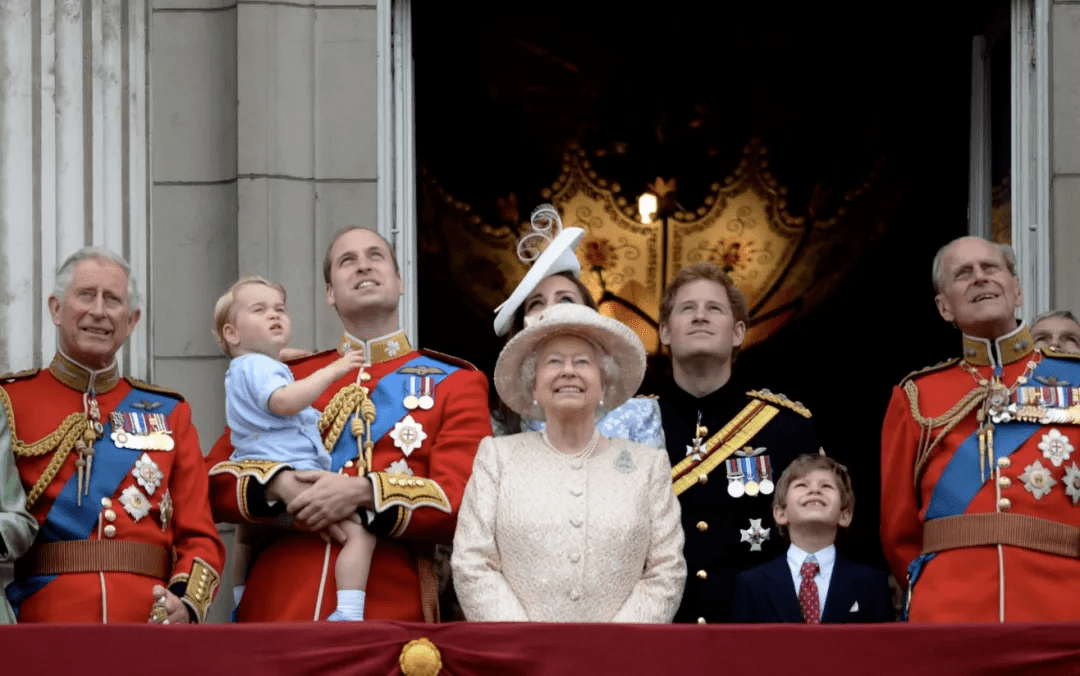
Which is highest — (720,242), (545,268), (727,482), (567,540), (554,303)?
(720,242)

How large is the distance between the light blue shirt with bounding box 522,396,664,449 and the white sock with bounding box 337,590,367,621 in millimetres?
757

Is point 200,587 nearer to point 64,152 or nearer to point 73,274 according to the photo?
point 73,274

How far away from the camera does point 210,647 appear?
5.14 meters

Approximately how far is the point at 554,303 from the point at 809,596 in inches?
45.6

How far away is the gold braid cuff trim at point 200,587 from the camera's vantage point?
582 centimetres

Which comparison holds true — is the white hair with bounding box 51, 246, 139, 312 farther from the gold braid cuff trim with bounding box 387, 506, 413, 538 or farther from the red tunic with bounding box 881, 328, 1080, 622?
the red tunic with bounding box 881, 328, 1080, 622

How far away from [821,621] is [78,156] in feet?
11.1

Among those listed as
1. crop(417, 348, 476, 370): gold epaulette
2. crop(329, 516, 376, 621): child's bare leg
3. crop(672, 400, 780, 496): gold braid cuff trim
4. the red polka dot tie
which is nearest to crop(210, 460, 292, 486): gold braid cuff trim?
crop(329, 516, 376, 621): child's bare leg

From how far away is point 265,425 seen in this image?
6.18 m

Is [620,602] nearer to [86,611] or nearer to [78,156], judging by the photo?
[86,611]

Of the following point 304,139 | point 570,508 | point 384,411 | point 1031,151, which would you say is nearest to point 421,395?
point 384,411

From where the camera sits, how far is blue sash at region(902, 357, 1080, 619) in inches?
238

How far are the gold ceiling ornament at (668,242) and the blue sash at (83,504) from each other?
4826 millimetres

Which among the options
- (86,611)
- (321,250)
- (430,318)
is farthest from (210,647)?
(430,318)
